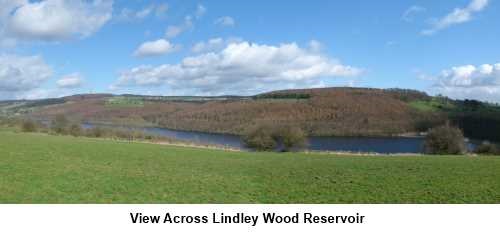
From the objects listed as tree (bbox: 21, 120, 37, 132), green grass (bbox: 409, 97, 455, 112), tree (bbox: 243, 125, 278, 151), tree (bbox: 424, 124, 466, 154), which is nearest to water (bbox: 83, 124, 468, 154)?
tree (bbox: 243, 125, 278, 151)

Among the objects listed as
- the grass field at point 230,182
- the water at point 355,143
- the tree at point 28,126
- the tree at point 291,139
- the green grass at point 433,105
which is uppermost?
the green grass at point 433,105

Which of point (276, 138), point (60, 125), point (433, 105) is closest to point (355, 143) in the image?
point (276, 138)

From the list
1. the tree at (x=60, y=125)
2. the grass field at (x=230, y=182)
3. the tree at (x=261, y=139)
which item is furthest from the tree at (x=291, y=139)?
the grass field at (x=230, y=182)

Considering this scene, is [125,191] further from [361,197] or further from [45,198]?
[361,197]

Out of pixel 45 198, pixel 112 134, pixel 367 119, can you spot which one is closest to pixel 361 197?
pixel 45 198

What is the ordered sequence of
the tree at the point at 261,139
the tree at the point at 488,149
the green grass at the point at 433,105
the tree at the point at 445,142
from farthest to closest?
the green grass at the point at 433,105 < the tree at the point at 261,139 < the tree at the point at 488,149 < the tree at the point at 445,142

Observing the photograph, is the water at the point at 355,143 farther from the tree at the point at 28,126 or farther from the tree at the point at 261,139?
the tree at the point at 28,126

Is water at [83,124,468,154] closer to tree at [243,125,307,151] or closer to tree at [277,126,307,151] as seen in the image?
tree at [243,125,307,151]
